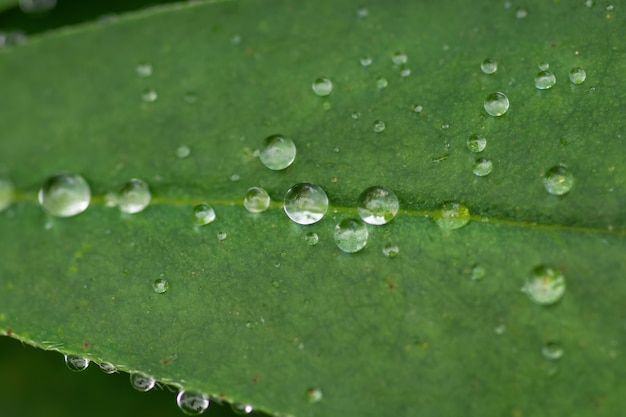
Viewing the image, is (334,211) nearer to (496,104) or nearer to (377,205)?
(377,205)

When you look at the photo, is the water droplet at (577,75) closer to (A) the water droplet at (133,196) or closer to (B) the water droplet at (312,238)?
(B) the water droplet at (312,238)

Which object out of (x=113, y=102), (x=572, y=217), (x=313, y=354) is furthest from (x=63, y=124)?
(x=572, y=217)

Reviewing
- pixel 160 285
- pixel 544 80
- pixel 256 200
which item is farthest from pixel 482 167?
pixel 160 285

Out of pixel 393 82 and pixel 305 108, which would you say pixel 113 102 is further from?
pixel 393 82

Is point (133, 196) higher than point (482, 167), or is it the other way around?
point (482, 167)

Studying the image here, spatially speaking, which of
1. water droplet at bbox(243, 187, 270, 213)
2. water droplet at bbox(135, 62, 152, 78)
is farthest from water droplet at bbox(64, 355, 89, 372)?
water droplet at bbox(135, 62, 152, 78)

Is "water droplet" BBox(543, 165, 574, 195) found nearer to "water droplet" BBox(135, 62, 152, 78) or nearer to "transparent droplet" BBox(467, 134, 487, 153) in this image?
"transparent droplet" BBox(467, 134, 487, 153)
